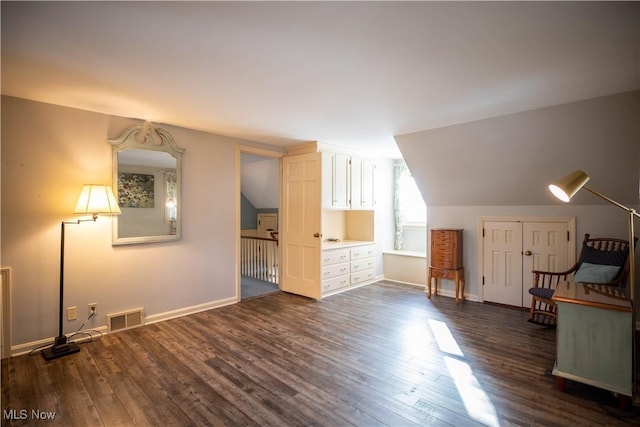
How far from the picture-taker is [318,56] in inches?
81.0

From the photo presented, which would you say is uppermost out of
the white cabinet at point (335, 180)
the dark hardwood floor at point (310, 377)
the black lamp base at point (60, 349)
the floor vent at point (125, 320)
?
the white cabinet at point (335, 180)

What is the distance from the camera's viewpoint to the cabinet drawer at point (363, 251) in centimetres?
520

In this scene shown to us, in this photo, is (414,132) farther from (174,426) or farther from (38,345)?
(38,345)

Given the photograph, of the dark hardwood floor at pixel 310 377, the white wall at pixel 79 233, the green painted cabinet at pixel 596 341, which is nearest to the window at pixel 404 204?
the dark hardwood floor at pixel 310 377

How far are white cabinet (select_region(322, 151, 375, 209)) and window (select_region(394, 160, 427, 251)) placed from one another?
29.9 inches

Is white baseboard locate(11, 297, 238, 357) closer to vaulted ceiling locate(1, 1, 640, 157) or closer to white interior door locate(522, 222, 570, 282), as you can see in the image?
vaulted ceiling locate(1, 1, 640, 157)

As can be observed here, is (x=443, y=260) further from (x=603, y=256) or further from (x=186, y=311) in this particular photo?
(x=186, y=311)

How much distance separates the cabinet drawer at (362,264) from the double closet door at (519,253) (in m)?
1.81

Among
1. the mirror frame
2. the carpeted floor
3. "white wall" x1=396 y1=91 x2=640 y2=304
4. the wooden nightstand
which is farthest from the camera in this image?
the carpeted floor

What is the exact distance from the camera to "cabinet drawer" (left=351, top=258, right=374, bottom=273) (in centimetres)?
518

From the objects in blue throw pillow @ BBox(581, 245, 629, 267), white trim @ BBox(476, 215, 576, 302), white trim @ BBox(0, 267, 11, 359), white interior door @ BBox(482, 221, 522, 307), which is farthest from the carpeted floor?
blue throw pillow @ BBox(581, 245, 629, 267)

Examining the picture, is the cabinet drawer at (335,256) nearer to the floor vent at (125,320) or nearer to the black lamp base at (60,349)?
the floor vent at (125,320)

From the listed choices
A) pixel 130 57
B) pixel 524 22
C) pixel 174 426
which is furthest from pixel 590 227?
pixel 130 57

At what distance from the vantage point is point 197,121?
3.55 metres
